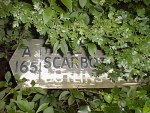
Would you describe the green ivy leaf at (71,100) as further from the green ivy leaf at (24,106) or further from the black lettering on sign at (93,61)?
the green ivy leaf at (24,106)

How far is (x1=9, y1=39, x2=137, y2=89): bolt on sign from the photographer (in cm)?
145

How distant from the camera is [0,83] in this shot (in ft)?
5.34

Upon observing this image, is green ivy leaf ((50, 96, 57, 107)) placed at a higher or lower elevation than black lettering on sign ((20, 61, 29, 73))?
lower

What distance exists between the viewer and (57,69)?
57.4 inches

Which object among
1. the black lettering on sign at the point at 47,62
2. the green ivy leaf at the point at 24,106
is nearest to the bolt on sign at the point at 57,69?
the black lettering on sign at the point at 47,62

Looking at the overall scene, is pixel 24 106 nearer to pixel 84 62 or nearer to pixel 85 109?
pixel 85 109

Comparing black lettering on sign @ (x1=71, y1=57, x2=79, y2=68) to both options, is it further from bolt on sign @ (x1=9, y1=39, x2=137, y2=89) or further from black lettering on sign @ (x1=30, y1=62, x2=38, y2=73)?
black lettering on sign @ (x1=30, y1=62, x2=38, y2=73)

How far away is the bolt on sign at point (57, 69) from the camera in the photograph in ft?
4.76

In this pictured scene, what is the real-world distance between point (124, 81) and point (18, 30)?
2.63 feet

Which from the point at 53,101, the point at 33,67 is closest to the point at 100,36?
the point at 33,67

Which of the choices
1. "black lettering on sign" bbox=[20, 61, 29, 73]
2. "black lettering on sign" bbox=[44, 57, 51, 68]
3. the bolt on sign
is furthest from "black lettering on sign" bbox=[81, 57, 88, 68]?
"black lettering on sign" bbox=[20, 61, 29, 73]

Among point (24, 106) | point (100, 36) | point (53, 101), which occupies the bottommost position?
point (53, 101)

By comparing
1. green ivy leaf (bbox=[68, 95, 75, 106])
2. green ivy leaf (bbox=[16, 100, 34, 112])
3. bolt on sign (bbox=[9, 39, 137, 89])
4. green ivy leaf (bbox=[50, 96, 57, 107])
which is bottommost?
green ivy leaf (bbox=[50, 96, 57, 107])

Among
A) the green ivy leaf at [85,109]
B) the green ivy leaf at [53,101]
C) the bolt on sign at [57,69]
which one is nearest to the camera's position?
the green ivy leaf at [85,109]
